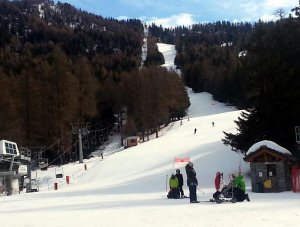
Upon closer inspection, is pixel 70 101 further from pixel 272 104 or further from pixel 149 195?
pixel 149 195

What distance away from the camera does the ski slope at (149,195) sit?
1295 centimetres

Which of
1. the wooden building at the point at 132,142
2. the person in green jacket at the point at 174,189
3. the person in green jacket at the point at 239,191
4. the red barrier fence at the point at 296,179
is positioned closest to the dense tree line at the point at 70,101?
the wooden building at the point at 132,142

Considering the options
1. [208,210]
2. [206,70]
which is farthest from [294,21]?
[206,70]

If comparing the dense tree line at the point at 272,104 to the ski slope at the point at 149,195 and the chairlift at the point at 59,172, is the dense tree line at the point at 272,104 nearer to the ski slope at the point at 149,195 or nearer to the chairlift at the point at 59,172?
the ski slope at the point at 149,195

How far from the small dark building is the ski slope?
978 mm

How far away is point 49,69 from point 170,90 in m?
20.4

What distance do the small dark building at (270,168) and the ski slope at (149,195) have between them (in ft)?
3.21

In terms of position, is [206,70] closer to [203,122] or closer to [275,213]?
[203,122]

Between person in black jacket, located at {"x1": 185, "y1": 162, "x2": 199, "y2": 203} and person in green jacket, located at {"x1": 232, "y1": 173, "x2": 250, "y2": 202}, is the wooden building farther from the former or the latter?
person in green jacket, located at {"x1": 232, "y1": 173, "x2": 250, "y2": 202}

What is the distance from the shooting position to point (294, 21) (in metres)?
35.2

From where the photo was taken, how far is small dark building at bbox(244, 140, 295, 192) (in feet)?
78.9

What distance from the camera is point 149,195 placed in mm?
24125

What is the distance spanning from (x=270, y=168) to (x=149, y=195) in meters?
6.77

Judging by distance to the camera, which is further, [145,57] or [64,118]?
[145,57]
